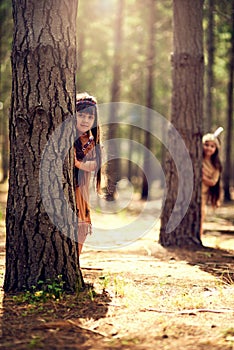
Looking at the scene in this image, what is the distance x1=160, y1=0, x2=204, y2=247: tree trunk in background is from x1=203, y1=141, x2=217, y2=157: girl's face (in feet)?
2.78

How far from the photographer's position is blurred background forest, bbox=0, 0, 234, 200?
623 inches

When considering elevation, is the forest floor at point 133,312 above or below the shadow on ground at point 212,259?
below

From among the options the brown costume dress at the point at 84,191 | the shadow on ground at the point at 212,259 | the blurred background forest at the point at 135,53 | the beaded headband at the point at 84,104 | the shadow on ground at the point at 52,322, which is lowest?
the shadow on ground at the point at 52,322

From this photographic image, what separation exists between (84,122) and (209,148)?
409cm

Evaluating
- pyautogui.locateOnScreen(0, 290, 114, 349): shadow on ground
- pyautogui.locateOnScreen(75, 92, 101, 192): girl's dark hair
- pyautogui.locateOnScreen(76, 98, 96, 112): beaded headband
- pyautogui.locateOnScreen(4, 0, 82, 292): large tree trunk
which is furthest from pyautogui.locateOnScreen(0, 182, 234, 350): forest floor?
pyautogui.locateOnScreen(76, 98, 96, 112): beaded headband

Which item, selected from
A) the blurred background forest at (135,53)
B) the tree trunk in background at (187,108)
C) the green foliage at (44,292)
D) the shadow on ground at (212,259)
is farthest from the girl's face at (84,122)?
the blurred background forest at (135,53)

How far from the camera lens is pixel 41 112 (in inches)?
196

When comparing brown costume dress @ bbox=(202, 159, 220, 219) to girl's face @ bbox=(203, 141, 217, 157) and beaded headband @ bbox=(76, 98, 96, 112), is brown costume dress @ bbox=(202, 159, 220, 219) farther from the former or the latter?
beaded headband @ bbox=(76, 98, 96, 112)

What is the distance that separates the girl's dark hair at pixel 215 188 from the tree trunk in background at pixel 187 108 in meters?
0.98

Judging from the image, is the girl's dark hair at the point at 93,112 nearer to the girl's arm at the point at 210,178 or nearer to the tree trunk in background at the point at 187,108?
the tree trunk in background at the point at 187,108

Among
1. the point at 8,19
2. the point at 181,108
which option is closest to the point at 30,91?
the point at 181,108

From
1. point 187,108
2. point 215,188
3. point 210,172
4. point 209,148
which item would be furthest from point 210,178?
point 187,108

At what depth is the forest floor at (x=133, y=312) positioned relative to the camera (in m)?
3.72

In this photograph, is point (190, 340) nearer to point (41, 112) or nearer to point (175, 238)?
point (41, 112)
